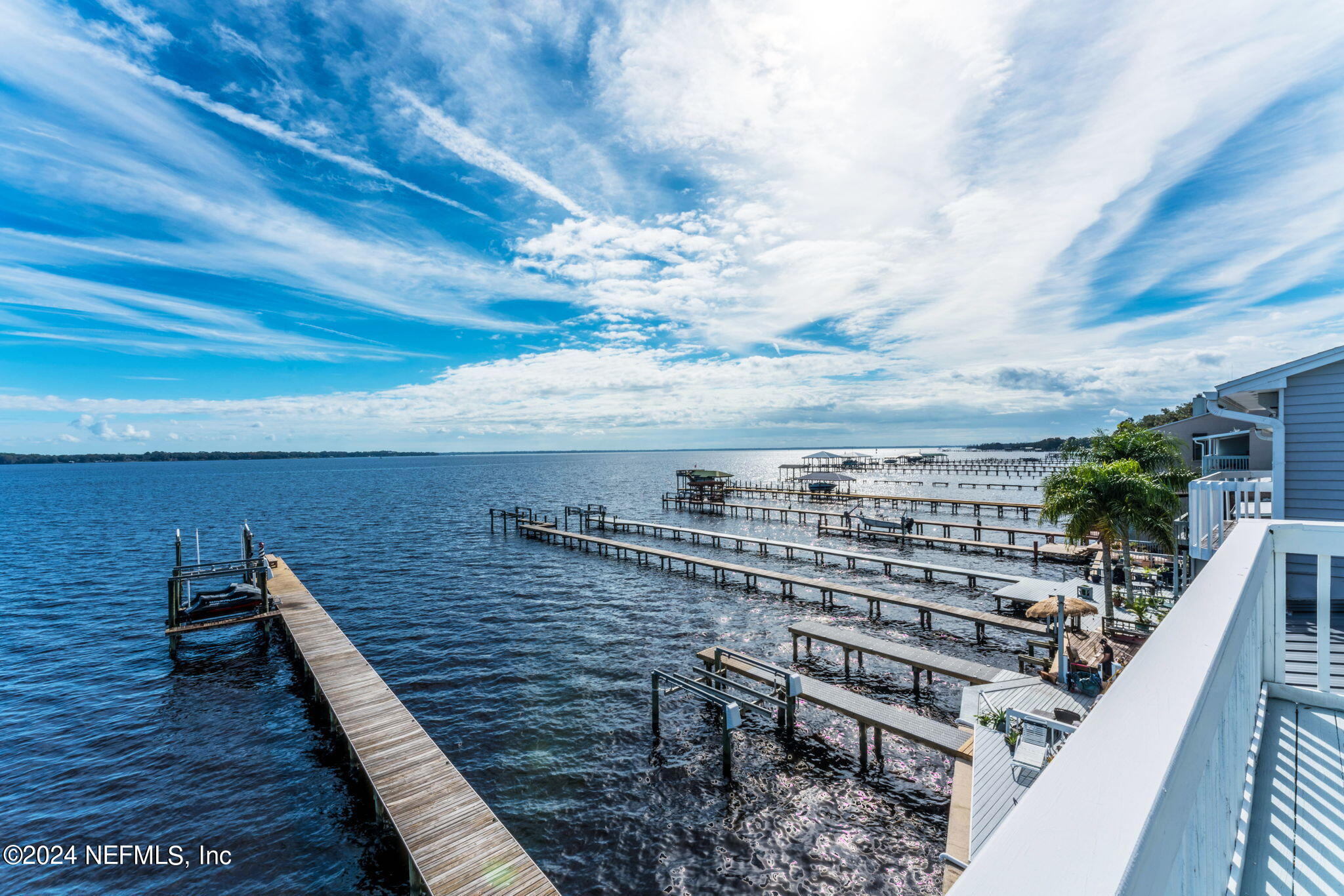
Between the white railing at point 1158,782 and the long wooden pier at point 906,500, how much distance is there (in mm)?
44865

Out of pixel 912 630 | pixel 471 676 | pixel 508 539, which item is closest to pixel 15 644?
pixel 471 676

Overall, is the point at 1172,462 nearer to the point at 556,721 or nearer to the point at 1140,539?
the point at 1140,539

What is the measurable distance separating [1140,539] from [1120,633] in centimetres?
1684

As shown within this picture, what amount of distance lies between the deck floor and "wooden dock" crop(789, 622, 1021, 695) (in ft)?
36.4

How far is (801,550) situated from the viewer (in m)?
35.7

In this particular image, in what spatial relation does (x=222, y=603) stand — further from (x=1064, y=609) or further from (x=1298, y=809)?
(x=1064, y=609)

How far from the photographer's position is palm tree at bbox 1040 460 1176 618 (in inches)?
656

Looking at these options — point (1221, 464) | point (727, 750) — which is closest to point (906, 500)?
point (1221, 464)

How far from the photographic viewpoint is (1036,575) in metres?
28.5

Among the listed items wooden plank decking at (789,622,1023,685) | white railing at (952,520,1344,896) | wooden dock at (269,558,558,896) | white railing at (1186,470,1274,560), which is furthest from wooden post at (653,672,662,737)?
white railing at (952,520,1344,896)

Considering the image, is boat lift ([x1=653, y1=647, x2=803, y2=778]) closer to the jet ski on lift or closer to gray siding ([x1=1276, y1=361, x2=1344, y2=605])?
gray siding ([x1=1276, y1=361, x2=1344, y2=605])

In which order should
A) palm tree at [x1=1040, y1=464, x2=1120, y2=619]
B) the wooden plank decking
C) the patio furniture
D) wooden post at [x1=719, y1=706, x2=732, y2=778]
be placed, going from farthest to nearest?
palm tree at [x1=1040, y1=464, x2=1120, y2=619], the patio furniture, the wooden plank decking, wooden post at [x1=719, y1=706, x2=732, y2=778]

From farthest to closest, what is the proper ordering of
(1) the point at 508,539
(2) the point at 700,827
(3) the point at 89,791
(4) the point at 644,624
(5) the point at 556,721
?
(1) the point at 508,539 < (4) the point at 644,624 < (5) the point at 556,721 < (3) the point at 89,791 < (2) the point at 700,827

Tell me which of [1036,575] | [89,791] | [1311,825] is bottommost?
[89,791]
